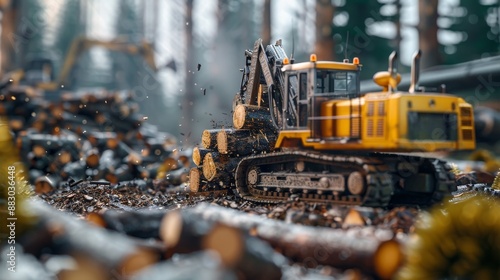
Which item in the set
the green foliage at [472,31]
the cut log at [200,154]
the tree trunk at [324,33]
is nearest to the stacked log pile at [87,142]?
the cut log at [200,154]

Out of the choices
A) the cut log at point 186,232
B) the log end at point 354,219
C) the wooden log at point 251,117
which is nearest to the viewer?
the cut log at point 186,232

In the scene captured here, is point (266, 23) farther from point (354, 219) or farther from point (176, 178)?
point (354, 219)

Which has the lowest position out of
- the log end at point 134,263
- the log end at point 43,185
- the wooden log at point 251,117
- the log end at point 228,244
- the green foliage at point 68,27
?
the log end at point 43,185

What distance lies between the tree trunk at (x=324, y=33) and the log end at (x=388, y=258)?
58.8 ft

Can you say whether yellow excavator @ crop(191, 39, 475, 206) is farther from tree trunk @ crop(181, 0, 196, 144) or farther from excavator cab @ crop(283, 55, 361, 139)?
tree trunk @ crop(181, 0, 196, 144)

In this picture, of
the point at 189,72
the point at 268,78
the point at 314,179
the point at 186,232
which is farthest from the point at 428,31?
the point at 186,232

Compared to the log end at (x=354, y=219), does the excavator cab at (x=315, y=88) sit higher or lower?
higher

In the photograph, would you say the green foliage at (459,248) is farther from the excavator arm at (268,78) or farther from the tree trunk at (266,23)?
the tree trunk at (266,23)

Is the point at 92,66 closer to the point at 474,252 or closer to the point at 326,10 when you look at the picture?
the point at 326,10

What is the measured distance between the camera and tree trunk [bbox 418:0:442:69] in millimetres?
21125

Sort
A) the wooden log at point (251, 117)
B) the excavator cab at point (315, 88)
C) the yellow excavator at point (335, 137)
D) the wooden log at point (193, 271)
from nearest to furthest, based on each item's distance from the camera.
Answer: the wooden log at point (193, 271)
the yellow excavator at point (335, 137)
the excavator cab at point (315, 88)
the wooden log at point (251, 117)

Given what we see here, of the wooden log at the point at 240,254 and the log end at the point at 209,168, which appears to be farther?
the log end at the point at 209,168

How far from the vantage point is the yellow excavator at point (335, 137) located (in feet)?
28.0

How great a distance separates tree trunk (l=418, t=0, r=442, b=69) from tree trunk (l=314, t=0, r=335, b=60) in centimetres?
330
